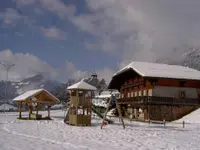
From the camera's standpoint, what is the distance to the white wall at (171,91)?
36.6m

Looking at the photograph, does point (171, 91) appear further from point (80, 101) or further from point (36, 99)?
point (36, 99)

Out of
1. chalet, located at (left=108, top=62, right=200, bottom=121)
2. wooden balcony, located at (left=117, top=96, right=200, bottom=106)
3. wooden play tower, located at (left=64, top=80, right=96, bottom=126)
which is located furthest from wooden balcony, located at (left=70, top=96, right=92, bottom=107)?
wooden balcony, located at (left=117, top=96, right=200, bottom=106)

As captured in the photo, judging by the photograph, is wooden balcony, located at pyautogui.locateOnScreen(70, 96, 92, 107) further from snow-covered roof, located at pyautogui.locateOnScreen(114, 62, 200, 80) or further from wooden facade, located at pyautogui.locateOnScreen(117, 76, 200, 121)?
wooden facade, located at pyautogui.locateOnScreen(117, 76, 200, 121)

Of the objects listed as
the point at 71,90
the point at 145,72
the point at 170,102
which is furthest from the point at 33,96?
the point at 170,102

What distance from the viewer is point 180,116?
1435 inches

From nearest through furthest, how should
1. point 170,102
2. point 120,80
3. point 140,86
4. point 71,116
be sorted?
point 71,116, point 170,102, point 140,86, point 120,80

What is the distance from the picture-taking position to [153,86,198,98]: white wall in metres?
36.6

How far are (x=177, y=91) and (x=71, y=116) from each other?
666 inches

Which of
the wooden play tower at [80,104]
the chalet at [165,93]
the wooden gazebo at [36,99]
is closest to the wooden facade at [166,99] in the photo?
the chalet at [165,93]

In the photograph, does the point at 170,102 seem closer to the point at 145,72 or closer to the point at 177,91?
the point at 177,91

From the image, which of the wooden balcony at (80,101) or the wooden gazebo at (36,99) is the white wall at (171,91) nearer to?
the wooden balcony at (80,101)

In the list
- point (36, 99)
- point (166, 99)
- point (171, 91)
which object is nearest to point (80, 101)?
point (36, 99)

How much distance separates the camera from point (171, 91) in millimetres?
37156

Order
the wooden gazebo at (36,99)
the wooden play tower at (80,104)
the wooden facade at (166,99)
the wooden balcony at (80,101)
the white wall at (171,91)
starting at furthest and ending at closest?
the white wall at (171,91) → the wooden facade at (166,99) → the wooden gazebo at (36,99) → the wooden balcony at (80,101) → the wooden play tower at (80,104)
